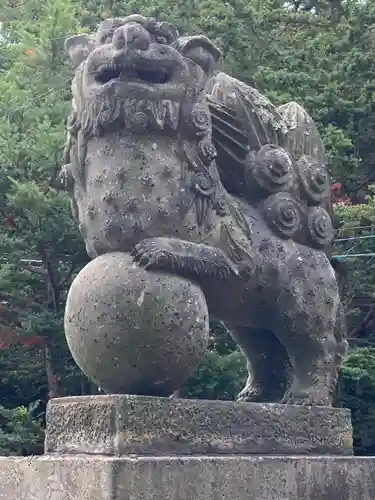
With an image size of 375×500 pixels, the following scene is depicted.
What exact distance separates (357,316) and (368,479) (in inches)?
276

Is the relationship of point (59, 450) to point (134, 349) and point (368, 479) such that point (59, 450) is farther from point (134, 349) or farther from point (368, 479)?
point (368, 479)

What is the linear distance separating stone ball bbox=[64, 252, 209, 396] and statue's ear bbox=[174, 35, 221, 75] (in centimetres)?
91

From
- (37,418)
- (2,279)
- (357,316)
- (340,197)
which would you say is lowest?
(37,418)

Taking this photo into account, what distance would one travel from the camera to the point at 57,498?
3.31 m

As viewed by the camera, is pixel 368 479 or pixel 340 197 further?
pixel 340 197

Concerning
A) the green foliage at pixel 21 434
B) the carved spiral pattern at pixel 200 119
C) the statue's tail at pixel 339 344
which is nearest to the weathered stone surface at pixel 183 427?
the statue's tail at pixel 339 344

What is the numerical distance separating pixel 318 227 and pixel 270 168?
0.36 meters

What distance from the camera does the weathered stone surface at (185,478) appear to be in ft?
10.4

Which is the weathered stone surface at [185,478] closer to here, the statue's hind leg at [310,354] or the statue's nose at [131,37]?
the statue's hind leg at [310,354]

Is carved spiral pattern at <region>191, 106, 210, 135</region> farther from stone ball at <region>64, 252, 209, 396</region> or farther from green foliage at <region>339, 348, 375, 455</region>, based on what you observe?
green foliage at <region>339, 348, 375, 455</region>

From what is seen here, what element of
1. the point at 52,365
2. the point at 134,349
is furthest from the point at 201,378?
the point at 134,349

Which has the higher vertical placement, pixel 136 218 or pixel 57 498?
pixel 136 218

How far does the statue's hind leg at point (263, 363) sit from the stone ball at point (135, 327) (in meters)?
0.77

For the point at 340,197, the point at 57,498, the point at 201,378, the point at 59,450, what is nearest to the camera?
the point at 57,498
